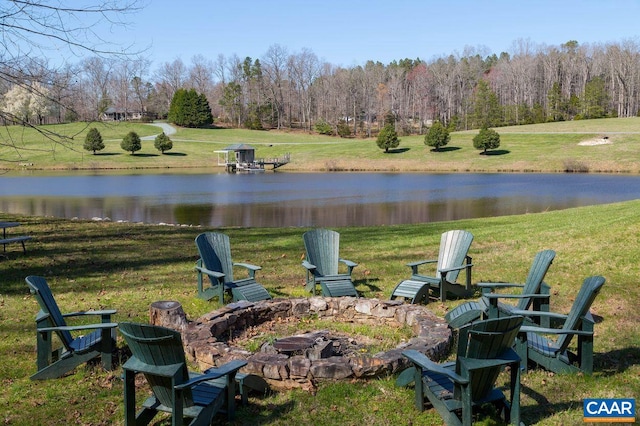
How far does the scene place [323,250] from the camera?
8.89 m

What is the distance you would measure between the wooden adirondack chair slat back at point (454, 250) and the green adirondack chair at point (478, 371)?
13.8 feet

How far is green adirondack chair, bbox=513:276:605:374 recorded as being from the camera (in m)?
5.01

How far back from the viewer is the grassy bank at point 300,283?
4.71 metres

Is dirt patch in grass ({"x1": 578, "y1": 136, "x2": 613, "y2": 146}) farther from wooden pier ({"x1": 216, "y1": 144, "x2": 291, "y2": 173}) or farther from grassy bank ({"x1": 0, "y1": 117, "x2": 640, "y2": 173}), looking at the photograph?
wooden pier ({"x1": 216, "y1": 144, "x2": 291, "y2": 173})

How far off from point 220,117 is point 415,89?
33729 millimetres

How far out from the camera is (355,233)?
1481 cm

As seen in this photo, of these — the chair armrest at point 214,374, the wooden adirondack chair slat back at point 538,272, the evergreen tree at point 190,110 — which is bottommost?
the chair armrest at point 214,374

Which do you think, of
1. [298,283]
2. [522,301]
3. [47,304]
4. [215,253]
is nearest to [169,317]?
[47,304]

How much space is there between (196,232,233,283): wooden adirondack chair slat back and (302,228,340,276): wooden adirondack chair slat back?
1.25 meters

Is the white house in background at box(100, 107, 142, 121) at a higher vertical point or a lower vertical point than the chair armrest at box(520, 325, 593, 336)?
higher

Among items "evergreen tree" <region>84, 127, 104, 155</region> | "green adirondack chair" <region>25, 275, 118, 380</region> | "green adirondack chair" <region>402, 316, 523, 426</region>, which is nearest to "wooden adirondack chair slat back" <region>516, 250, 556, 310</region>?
"green adirondack chair" <region>402, 316, 523, 426</region>

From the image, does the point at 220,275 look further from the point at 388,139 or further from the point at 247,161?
the point at 247,161

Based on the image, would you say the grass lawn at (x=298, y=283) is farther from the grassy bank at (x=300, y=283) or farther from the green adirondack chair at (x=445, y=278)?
the green adirondack chair at (x=445, y=278)

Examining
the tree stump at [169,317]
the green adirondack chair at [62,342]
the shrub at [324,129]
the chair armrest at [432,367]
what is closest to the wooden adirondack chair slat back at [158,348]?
the green adirondack chair at [62,342]
